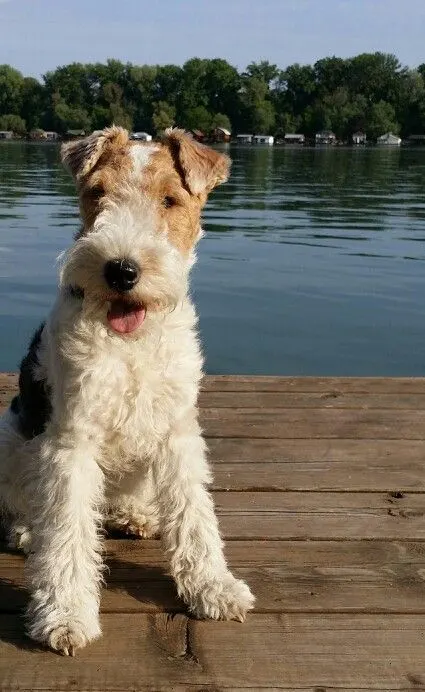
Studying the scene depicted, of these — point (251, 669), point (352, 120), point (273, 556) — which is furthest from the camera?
point (352, 120)

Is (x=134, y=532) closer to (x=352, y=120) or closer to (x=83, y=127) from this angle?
(x=83, y=127)

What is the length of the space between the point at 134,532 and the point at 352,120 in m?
114

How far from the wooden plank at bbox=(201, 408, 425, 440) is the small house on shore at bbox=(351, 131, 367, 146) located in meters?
104

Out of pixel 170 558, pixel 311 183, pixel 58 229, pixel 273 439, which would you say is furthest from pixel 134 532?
pixel 311 183

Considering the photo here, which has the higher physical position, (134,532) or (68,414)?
(68,414)

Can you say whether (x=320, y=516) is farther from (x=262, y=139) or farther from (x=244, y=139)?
(x=262, y=139)

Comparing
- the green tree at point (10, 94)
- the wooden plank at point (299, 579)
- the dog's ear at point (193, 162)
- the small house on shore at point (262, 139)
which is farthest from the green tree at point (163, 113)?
the wooden plank at point (299, 579)

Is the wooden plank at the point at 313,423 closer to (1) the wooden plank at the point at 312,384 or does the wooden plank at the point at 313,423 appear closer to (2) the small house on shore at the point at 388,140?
(1) the wooden plank at the point at 312,384

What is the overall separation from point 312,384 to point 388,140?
10086 cm

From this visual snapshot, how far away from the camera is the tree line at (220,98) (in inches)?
3999

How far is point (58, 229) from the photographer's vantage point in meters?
17.6

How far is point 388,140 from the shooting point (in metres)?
101

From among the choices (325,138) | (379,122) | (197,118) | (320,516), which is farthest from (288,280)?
(379,122)

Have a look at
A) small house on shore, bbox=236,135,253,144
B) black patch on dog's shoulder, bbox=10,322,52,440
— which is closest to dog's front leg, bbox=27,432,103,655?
black patch on dog's shoulder, bbox=10,322,52,440
